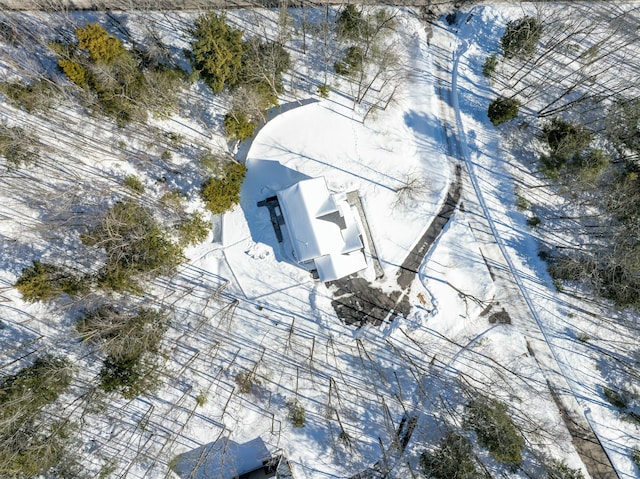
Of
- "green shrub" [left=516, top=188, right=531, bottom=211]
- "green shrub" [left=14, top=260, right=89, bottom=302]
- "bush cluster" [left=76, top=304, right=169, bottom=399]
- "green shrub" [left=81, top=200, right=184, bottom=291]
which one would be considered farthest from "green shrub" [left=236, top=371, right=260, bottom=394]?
"green shrub" [left=516, top=188, right=531, bottom=211]

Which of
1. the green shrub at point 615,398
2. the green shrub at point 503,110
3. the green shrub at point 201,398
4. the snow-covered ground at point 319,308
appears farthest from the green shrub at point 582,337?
the green shrub at point 201,398

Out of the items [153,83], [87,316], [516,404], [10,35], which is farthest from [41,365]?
[516,404]

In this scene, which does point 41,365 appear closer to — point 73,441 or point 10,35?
point 73,441

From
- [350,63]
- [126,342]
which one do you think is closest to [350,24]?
[350,63]

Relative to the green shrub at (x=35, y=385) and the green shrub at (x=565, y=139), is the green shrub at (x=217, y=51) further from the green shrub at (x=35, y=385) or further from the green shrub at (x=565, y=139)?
the green shrub at (x=565, y=139)

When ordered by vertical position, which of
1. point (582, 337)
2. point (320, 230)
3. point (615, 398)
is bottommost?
point (615, 398)

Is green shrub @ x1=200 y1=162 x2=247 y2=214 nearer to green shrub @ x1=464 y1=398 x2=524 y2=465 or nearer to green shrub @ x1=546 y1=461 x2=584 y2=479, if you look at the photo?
green shrub @ x1=464 y1=398 x2=524 y2=465

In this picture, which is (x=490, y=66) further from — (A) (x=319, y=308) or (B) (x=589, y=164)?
(A) (x=319, y=308)
